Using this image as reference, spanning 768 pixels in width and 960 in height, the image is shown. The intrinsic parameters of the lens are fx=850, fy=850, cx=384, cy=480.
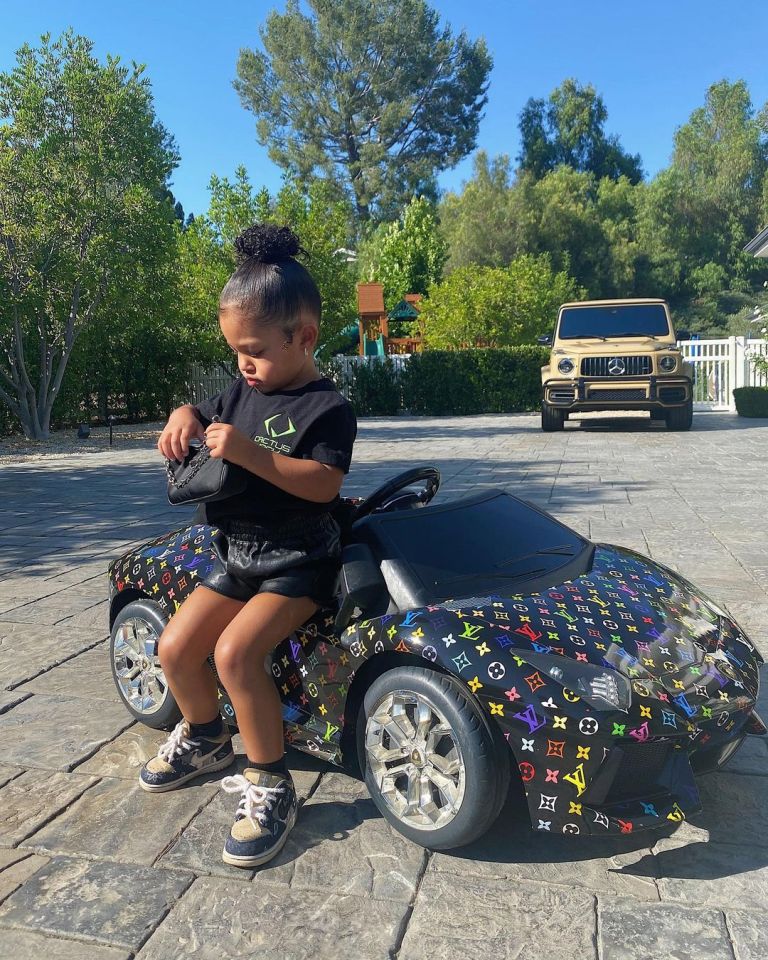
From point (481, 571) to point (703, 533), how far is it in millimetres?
4533

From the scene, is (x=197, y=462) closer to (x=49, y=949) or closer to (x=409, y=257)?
(x=49, y=949)

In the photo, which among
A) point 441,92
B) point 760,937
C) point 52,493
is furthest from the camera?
point 441,92

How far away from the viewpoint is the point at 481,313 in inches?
1031

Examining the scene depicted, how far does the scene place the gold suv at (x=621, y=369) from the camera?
15484mm

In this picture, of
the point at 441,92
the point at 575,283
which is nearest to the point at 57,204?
the point at 575,283

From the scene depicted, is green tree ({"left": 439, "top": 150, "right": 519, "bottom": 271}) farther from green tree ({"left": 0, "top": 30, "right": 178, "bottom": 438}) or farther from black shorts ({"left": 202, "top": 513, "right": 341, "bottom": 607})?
black shorts ({"left": 202, "top": 513, "right": 341, "bottom": 607})

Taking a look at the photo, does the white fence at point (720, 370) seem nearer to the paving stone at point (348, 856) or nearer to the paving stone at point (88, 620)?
the paving stone at point (88, 620)

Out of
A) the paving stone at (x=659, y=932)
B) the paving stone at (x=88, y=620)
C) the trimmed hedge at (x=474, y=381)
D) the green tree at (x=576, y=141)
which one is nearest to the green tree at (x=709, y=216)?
the green tree at (x=576, y=141)

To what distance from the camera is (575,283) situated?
48375 mm

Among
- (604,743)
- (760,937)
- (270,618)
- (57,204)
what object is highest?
(57,204)

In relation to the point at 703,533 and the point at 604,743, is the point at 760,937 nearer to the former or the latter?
the point at 604,743

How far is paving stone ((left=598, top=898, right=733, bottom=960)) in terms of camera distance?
2025mm

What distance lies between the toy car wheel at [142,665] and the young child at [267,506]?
0.58m

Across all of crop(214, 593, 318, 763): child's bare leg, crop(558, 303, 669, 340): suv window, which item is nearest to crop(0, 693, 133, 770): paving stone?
crop(214, 593, 318, 763): child's bare leg
